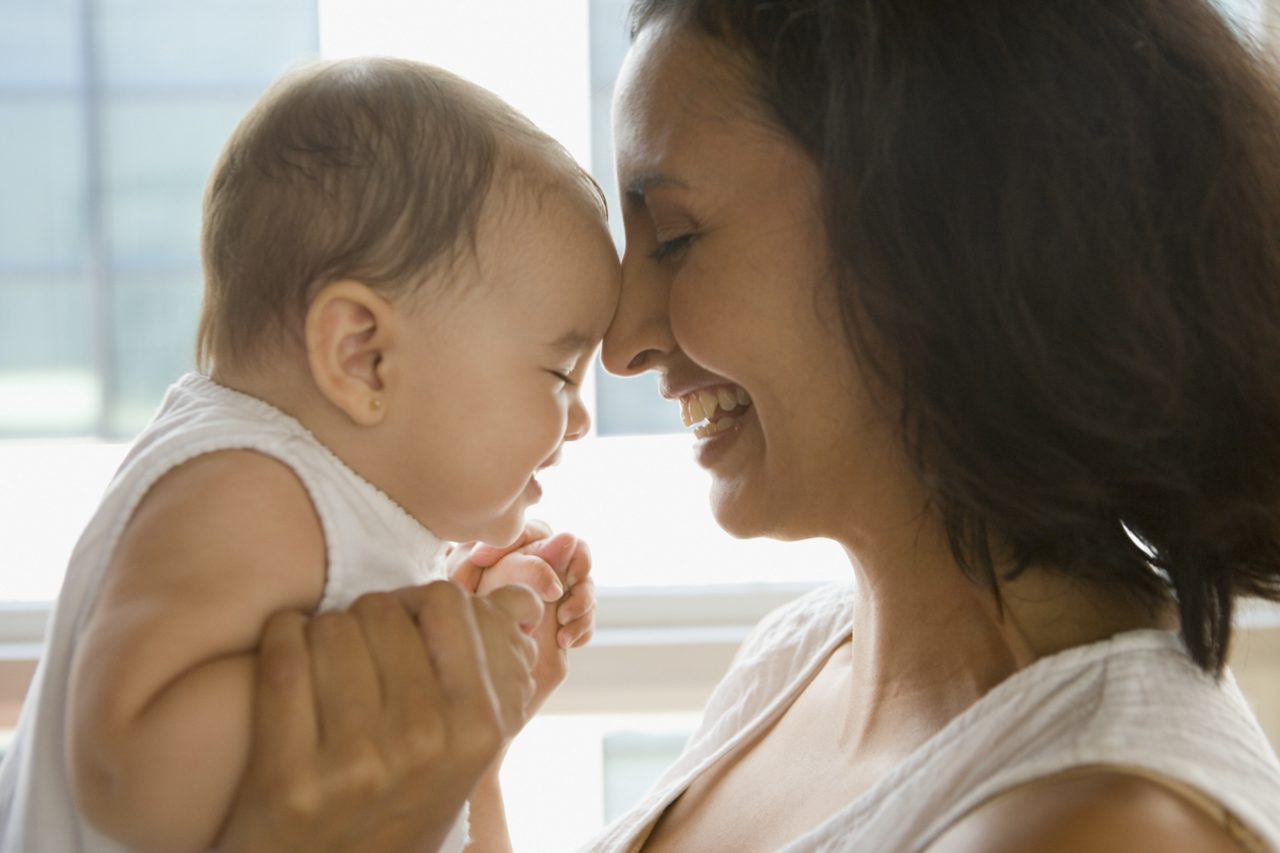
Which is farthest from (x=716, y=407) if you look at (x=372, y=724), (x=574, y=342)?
(x=372, y=724)

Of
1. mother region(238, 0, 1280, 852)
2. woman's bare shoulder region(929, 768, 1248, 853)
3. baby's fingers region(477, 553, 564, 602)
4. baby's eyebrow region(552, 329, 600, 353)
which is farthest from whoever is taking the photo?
baby's fingers region(477, 553, 564, 602)

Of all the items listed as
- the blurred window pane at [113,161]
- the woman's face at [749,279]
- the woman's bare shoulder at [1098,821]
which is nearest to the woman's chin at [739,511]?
the woman's face at [749,279]

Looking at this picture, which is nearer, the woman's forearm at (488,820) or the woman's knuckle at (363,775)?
the woman's knuckle at (363,775)

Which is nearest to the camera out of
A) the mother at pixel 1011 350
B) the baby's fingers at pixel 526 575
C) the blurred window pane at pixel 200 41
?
the mother at pixel 1011 350

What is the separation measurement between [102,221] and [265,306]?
46.1 inches

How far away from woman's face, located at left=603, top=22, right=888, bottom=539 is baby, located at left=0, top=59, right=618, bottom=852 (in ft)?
0.26

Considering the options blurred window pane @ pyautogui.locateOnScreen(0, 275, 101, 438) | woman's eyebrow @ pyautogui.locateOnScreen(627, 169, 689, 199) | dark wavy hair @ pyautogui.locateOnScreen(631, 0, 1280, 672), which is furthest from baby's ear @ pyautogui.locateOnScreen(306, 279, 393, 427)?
blurred window pane @ pyautogui.locateOnScreen(0, 275, 101, 438)

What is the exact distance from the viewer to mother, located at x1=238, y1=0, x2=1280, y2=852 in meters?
0.91

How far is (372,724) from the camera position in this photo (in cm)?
88

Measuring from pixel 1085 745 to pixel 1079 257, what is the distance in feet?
1.10

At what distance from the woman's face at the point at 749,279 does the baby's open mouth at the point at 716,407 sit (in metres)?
0.02

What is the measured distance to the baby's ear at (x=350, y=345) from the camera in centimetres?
102

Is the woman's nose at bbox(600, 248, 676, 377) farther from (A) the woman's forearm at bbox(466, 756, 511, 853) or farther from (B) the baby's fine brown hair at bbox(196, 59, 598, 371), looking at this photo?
(A) the woman's forearm at bbox(466, 756, 511, 853)

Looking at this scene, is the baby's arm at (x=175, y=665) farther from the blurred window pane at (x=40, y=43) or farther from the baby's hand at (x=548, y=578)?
the blurred window pane at (x=40, y=43)
